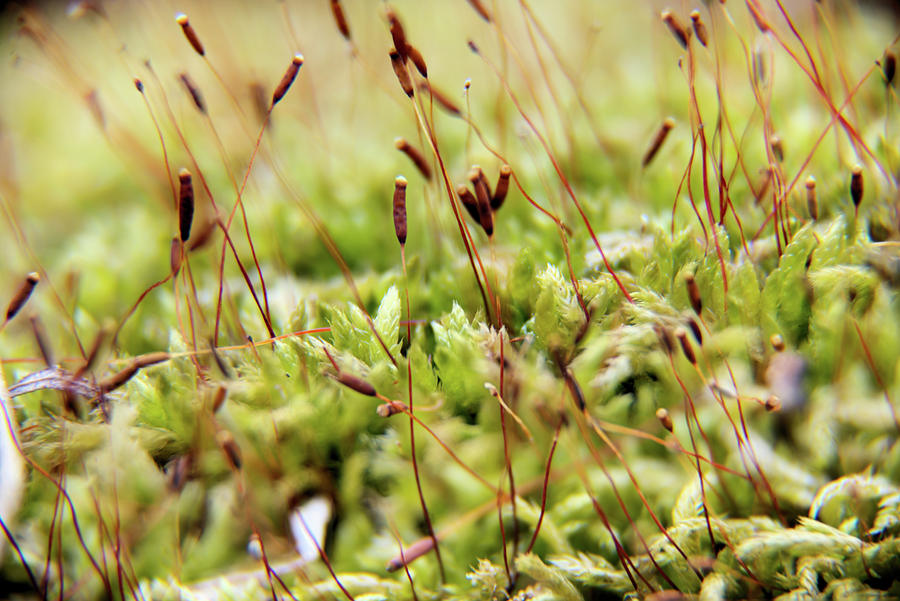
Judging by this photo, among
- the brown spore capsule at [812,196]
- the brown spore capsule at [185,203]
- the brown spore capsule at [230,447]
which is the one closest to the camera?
the brown spore capsule at [230,447]

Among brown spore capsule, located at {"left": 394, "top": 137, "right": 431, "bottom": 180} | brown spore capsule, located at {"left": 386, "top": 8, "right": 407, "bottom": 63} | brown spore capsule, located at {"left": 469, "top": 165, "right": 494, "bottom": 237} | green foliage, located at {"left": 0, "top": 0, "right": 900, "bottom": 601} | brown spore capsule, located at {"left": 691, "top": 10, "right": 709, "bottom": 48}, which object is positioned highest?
brown spore capsule, located at {"left": 386, "top": 8, "right": 407, "bottom": 63}

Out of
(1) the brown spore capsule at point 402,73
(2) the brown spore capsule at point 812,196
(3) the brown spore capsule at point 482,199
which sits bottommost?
(2) the brown spore capsule at point 812,196

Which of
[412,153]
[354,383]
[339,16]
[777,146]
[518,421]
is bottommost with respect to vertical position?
[518,421]

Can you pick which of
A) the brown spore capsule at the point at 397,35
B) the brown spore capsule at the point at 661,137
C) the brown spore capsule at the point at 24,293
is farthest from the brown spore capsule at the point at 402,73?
the brown spore capsule at the point at 24,293

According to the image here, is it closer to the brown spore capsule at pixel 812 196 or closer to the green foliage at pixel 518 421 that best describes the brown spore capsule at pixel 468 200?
the green foliage at pixel 518 421

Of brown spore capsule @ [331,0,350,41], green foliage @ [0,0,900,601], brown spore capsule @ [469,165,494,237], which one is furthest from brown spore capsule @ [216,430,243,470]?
brown spore capsule @ [331,0,350,41]

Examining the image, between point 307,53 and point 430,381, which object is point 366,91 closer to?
point 307,53

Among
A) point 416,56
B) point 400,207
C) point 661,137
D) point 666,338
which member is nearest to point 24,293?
point 400,207

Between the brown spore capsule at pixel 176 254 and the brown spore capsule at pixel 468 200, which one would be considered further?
the brown spore capsule at pixel 176 254

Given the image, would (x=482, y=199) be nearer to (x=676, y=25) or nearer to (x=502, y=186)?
(x=502, y=186)

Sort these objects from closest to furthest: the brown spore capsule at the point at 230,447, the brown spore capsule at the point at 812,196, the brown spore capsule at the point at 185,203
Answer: the brown spore capsule at the point at 230,447 → the brown spore capsule at the point at 185,203 → the brown spore capsule at the point at 812,196

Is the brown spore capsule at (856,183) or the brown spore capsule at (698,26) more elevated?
the brown spore capsule at (698,26)

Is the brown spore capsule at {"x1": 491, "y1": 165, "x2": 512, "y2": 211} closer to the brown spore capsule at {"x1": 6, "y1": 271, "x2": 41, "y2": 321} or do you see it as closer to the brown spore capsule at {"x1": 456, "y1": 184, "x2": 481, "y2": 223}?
the brown spore capsule at {"x1": 456, "y1": 184, "x2": 481, "y2": 223}
